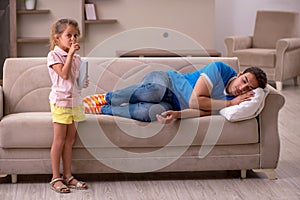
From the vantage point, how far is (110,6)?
7680 mm

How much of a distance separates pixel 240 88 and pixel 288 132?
1.57 metres

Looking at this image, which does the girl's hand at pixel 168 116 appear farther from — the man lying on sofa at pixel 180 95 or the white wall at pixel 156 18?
the white wall at pixel 156 18

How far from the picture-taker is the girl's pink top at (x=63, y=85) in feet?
12.1

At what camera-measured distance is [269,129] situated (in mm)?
3914

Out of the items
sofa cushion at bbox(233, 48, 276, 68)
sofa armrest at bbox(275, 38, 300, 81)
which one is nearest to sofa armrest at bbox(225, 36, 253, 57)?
sofa cushion at bbox(233, 48, 276, 68)

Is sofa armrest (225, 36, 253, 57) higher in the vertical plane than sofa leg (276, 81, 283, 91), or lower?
higher

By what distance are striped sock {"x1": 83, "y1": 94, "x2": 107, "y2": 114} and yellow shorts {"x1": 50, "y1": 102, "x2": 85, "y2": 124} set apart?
0.81ft

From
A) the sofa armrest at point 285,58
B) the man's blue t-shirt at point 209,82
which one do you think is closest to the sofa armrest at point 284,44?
the sofa armrest at point 285,58

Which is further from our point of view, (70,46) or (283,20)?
(283,20)

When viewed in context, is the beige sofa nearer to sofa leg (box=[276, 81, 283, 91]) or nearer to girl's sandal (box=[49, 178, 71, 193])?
girl's sandal (box=[49, 178, 71, 193])

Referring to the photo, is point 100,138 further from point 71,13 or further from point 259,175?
point 71,13

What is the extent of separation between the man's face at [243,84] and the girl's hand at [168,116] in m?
0.40

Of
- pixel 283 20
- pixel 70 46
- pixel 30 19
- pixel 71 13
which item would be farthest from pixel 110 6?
pixel 70 46

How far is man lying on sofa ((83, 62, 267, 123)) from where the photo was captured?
153 inches
